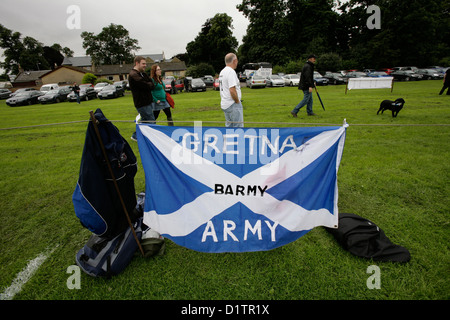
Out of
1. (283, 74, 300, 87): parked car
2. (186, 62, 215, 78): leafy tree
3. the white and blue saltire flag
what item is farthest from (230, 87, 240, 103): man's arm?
(186, 62, 215, 78): leafy tree

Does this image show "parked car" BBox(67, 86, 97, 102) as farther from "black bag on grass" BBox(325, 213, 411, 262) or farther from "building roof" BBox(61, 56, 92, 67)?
"building roof" BBox(61, 56, 92, 67)

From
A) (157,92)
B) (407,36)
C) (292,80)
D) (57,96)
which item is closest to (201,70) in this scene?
(292,80)

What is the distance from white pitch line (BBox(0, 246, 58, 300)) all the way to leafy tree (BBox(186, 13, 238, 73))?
57.0m

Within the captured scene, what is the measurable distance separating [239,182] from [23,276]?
245 cm

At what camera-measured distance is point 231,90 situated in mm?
4410

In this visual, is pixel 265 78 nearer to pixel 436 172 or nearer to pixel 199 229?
pixel 436 172

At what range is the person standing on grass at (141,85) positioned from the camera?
15.8ft

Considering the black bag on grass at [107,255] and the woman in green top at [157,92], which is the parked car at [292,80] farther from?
the black bag on grass at [107,255]

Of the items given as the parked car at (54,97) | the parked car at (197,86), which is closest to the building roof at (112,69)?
the parked car at (54,97)

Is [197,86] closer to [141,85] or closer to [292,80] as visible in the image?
[292,80]

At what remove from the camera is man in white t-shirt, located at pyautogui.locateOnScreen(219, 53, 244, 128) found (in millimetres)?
4395

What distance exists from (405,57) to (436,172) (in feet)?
154

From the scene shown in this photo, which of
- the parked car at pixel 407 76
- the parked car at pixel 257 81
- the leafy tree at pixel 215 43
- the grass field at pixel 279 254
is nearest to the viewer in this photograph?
the grass field at pixel 279 254

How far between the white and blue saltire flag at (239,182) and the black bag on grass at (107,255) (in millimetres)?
410
